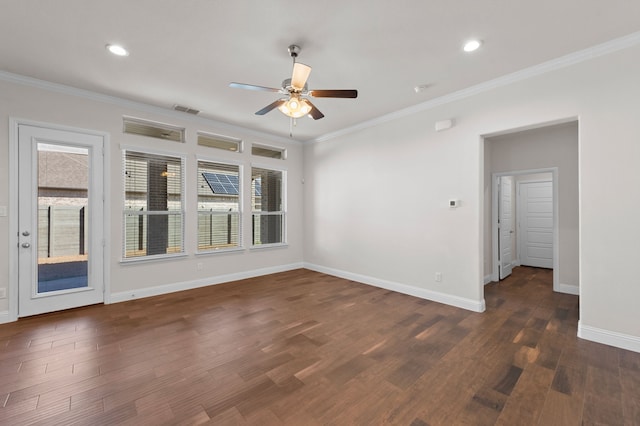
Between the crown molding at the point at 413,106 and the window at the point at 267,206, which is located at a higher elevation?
the crown molding at the point at 413,106

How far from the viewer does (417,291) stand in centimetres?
443

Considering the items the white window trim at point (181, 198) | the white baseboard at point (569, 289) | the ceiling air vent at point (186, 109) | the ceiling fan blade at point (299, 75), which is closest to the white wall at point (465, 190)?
the white baseboard at point (569, 289)

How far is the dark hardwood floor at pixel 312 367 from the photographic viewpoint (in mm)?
1869

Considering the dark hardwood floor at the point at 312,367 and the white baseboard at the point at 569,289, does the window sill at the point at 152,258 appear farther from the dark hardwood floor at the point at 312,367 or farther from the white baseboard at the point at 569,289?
the white baseboard at the point at 569,289

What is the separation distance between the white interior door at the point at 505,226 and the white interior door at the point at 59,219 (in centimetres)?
707

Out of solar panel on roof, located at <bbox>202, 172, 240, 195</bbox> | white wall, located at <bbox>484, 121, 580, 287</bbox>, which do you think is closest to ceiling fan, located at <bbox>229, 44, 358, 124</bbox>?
solar panel on roof, located at <bbox>202, 172, 240, 195</bbox>

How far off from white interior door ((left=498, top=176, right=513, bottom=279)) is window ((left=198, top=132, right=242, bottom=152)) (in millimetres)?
5471

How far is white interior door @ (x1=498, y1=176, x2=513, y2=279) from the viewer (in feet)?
18.2

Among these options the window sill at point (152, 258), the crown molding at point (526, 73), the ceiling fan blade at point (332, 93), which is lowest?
the window sill at point (152, 258)

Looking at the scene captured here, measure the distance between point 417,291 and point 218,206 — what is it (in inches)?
154

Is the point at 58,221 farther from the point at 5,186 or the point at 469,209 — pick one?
the point at 469,209

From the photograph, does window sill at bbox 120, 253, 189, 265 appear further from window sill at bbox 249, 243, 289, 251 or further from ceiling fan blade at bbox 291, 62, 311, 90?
ceiling fan blade at bbox 291, 62, 311, 90

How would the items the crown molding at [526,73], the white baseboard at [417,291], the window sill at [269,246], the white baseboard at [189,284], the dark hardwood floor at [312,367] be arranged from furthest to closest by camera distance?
the window sill at [269,246] → the white baseboard at [189,284] → the white baseboard at [417,291] → the crown molding at [526,73] → the dark hardwood floor at [312,367]

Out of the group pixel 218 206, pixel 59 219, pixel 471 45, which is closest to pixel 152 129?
pixel 218 206
